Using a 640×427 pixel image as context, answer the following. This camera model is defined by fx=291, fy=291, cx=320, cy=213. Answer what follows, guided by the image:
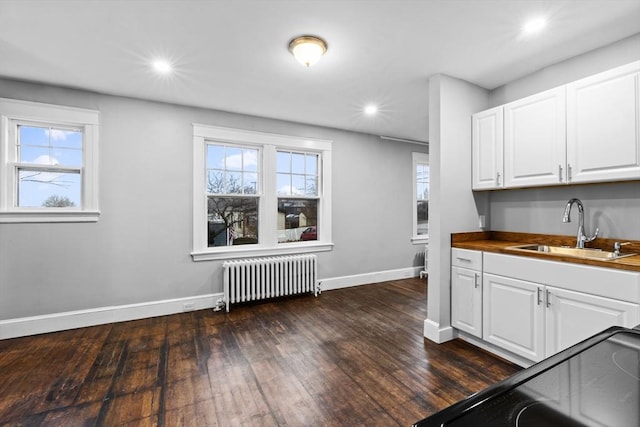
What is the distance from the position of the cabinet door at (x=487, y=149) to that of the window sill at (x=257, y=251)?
7.84ft

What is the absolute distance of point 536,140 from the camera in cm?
251

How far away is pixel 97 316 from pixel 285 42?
348cm

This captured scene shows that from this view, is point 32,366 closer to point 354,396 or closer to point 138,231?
point 138,231

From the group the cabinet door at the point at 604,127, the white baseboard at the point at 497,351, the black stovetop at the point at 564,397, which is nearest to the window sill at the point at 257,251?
the white baseboard at the point at 497,351

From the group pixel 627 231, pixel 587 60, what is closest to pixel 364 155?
pixel 587 60

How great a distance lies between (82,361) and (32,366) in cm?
36

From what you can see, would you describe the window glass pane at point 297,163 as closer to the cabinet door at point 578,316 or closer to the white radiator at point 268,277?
the white radiator at point 268,277

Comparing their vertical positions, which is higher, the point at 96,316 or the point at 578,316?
the point at 578,316

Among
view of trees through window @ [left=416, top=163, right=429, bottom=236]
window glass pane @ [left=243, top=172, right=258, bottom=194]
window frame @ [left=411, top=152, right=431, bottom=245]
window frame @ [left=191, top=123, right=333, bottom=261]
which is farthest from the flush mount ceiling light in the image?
view of trees through window @ [left=416, top=163, right=429, bottom=236]

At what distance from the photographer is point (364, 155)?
4.99m

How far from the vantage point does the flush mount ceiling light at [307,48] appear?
7.45ft

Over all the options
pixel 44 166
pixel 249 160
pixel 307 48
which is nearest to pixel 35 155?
pixel 44 166

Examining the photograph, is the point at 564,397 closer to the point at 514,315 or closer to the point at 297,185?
the point at 514,315

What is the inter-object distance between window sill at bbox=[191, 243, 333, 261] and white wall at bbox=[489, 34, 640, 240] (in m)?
2.40
